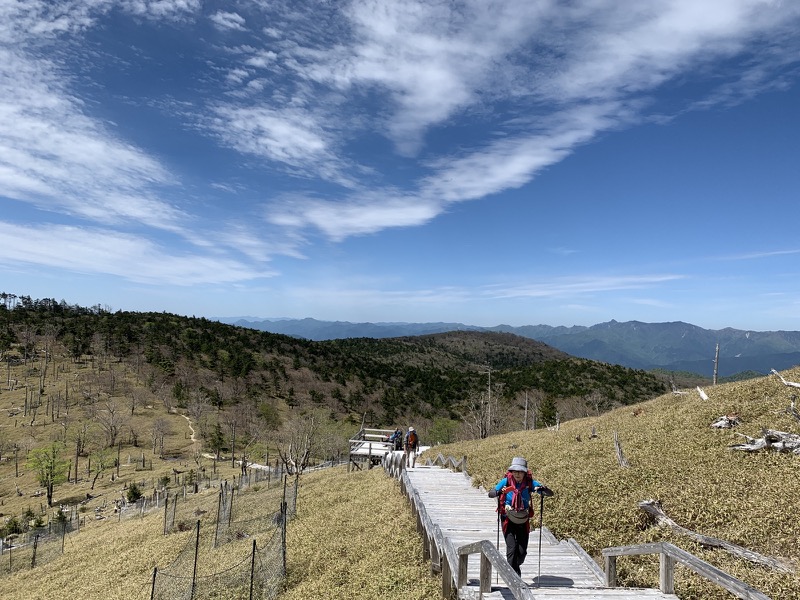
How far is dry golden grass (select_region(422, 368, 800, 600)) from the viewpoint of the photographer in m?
9.59

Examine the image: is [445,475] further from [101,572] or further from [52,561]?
[52,561]

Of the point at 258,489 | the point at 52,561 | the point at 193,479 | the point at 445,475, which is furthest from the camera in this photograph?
the point at 193,479

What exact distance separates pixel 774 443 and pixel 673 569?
11602 millimetres

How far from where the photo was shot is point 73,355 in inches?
4102

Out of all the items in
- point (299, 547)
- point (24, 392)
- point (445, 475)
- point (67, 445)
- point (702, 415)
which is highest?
point (702, 415)

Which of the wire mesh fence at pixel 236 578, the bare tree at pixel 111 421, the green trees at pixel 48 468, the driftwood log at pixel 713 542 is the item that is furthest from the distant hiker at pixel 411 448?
the bare tree at pixel 111 421

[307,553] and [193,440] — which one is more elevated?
[307,553]

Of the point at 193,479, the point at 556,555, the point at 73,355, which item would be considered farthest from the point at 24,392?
the point at 556,555

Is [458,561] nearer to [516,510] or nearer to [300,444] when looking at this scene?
[516,510]

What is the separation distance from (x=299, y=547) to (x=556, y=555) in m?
8.64

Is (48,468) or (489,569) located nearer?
(489,569)

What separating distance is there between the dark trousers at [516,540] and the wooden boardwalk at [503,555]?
1.51ft

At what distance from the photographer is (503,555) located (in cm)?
958

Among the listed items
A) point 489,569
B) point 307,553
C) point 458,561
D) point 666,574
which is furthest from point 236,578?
point 666,574
